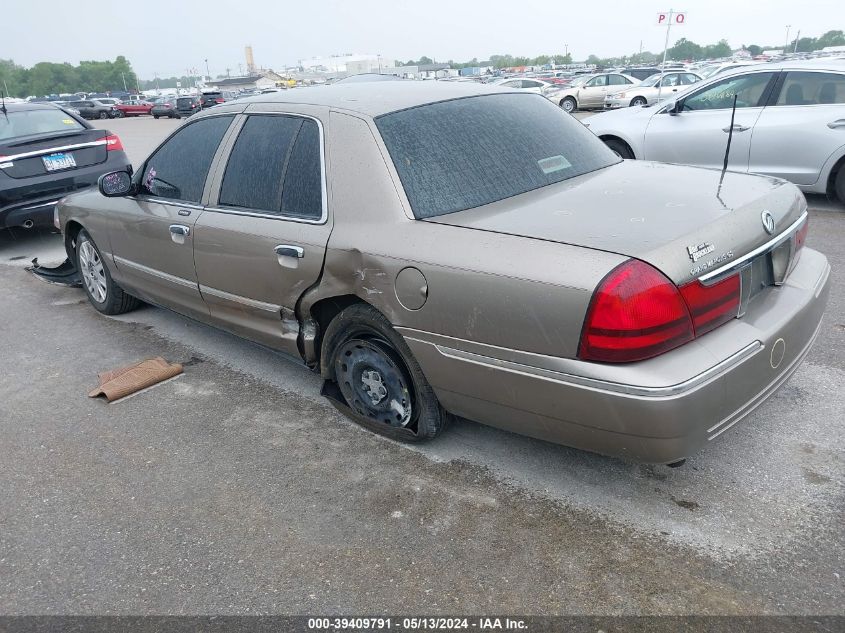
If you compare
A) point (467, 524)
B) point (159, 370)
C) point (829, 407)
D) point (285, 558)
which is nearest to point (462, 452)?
point (467, 524)

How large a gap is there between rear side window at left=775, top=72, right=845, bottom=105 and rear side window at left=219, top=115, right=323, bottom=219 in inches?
230

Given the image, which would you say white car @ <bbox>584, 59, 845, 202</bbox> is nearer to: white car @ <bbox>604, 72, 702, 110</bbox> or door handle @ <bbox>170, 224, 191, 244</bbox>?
door handle @ <bbox>170, 224, 191, 244</bbox>

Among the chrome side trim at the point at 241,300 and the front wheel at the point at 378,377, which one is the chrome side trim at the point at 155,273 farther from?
the front wheel at the point at 378,377

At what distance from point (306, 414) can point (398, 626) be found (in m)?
1.63

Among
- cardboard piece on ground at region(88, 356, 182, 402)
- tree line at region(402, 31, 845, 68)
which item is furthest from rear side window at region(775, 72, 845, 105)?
tree line at region(402, 31, 845, 68)

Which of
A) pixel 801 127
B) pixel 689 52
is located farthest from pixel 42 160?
pixel 689 52

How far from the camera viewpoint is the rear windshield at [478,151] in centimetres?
301

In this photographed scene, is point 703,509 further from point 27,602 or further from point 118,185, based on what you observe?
point 118,185

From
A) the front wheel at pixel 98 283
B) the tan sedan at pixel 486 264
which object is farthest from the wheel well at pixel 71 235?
the tan sedan at pixel 486 264

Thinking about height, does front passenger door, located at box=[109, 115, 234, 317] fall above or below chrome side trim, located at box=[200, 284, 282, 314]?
above

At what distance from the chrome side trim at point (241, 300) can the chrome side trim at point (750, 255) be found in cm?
204

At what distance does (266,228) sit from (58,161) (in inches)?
209

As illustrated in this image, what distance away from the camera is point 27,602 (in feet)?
8.18

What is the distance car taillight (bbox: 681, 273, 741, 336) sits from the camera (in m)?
2.42
